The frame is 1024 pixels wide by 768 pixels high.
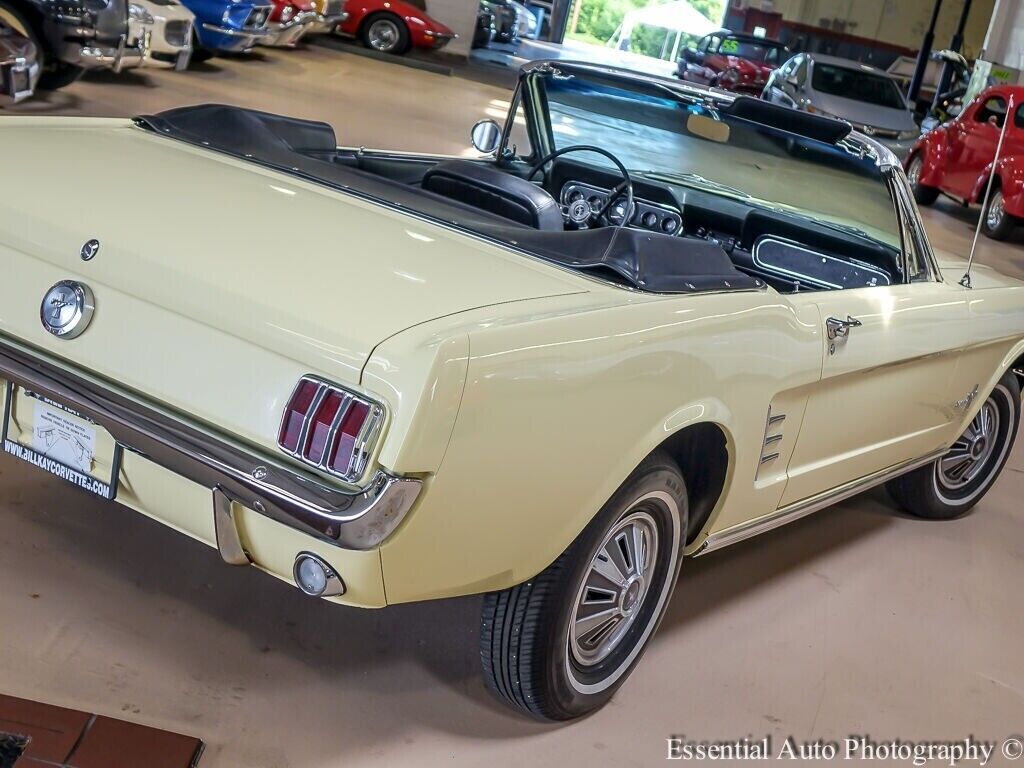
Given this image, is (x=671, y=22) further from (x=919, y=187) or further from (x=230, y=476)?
(x=230, y=476)

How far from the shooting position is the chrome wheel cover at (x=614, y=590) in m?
2.81

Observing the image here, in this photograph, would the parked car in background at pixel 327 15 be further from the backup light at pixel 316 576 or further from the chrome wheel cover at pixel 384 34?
the backup light at pixel 316 576

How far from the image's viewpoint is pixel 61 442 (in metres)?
2.51

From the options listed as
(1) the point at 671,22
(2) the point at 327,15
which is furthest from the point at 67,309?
(1) the point at 671,22

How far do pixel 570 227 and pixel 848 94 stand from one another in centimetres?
1367

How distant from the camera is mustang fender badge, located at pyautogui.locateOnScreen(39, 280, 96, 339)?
8.15 feet

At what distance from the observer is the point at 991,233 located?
12914mm

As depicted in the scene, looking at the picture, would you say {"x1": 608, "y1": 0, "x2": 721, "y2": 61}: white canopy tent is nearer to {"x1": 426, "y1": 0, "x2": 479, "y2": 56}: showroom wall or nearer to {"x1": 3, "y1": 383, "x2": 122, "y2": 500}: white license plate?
{"x1": 426, "y1": 0, "x2": 479, "y2": 56}: showroom wall

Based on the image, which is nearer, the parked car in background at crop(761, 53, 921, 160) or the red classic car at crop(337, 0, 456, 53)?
the parked car in background at crop(761, 53, 921, 160)

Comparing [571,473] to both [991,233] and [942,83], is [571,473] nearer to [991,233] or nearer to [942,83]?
[991,233]

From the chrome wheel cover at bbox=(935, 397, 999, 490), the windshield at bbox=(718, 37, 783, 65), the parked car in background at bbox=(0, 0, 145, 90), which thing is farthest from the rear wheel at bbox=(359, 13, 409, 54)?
the chrome wheel cover at bbox=(935, 397, 999, 490)

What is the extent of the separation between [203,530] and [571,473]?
72 centimetres

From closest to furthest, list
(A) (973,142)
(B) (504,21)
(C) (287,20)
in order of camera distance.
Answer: (A) (973,142)
(C) (287,20)
(B) (504,21)

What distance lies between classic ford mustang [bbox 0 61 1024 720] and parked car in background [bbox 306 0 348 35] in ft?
46.4
